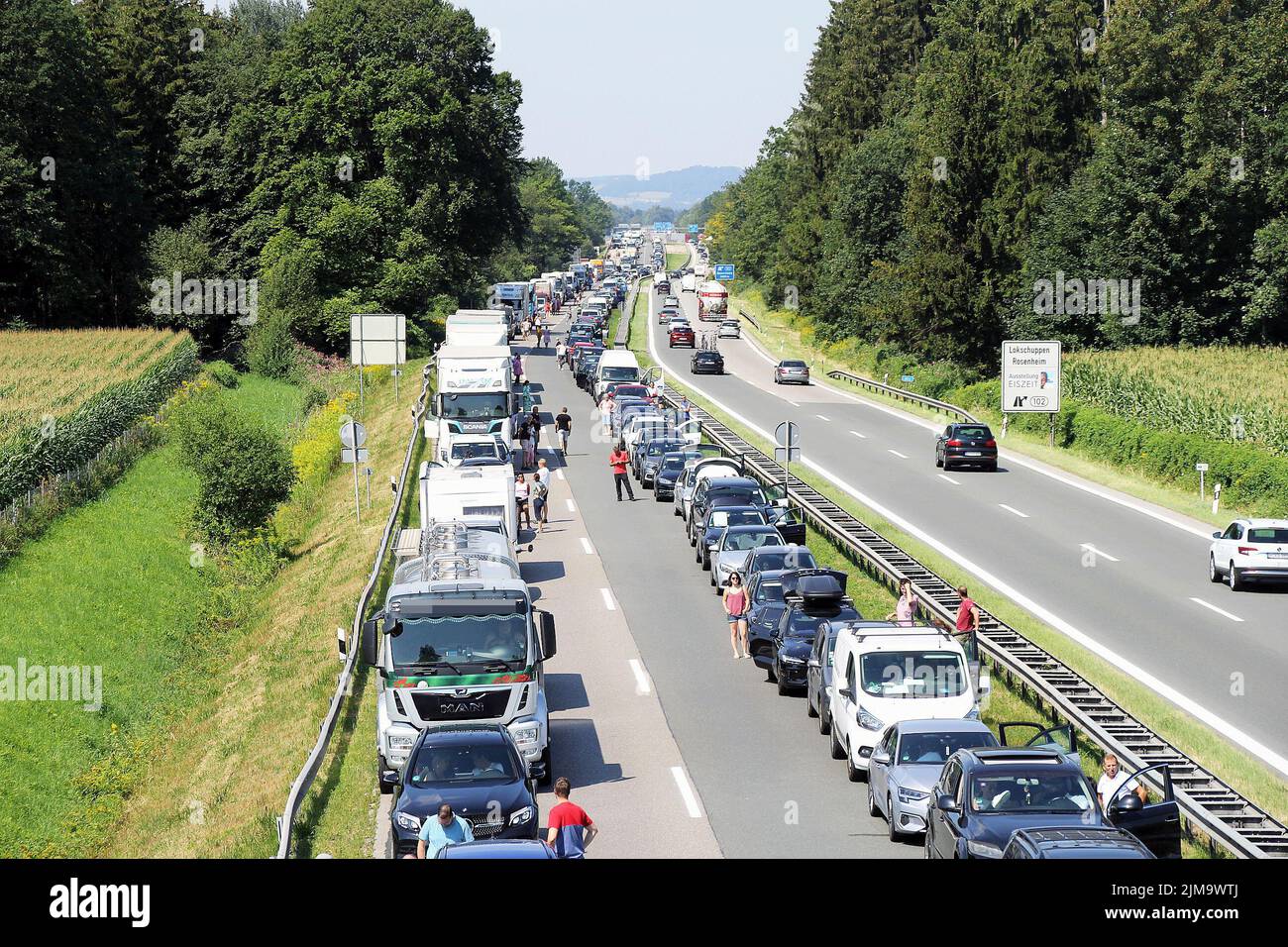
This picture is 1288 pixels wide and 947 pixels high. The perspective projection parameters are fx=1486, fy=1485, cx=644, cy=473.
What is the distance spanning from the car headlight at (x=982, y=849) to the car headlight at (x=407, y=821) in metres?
5.49

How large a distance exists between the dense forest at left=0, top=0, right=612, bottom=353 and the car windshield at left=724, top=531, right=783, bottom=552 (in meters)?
Result: 48.2

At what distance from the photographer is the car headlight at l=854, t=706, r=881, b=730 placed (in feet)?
64.4

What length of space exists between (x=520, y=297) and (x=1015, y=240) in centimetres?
4098

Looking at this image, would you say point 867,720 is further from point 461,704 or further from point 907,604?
point 907,604

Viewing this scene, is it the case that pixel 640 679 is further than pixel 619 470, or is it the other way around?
pixel 619 470

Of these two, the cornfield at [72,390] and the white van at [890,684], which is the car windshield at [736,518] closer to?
the white van at [890,684]

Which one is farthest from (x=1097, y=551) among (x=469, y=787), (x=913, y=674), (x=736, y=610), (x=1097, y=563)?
(x=469, y=787)

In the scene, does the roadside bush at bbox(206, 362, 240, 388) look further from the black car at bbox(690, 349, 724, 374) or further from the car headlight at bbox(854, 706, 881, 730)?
the car headlight at bbox(854, 706, 881, 730)

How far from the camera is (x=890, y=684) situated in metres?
20.2

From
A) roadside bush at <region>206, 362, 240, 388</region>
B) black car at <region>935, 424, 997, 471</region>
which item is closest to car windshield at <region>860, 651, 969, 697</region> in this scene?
black car at <region>935, 424, 997, 471</region>

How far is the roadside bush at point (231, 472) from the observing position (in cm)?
4381

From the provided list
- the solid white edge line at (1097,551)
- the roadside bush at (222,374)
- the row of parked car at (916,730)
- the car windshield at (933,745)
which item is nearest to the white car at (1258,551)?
the solid white edge line at (1097,551)

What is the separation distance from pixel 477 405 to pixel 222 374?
31699 mm
